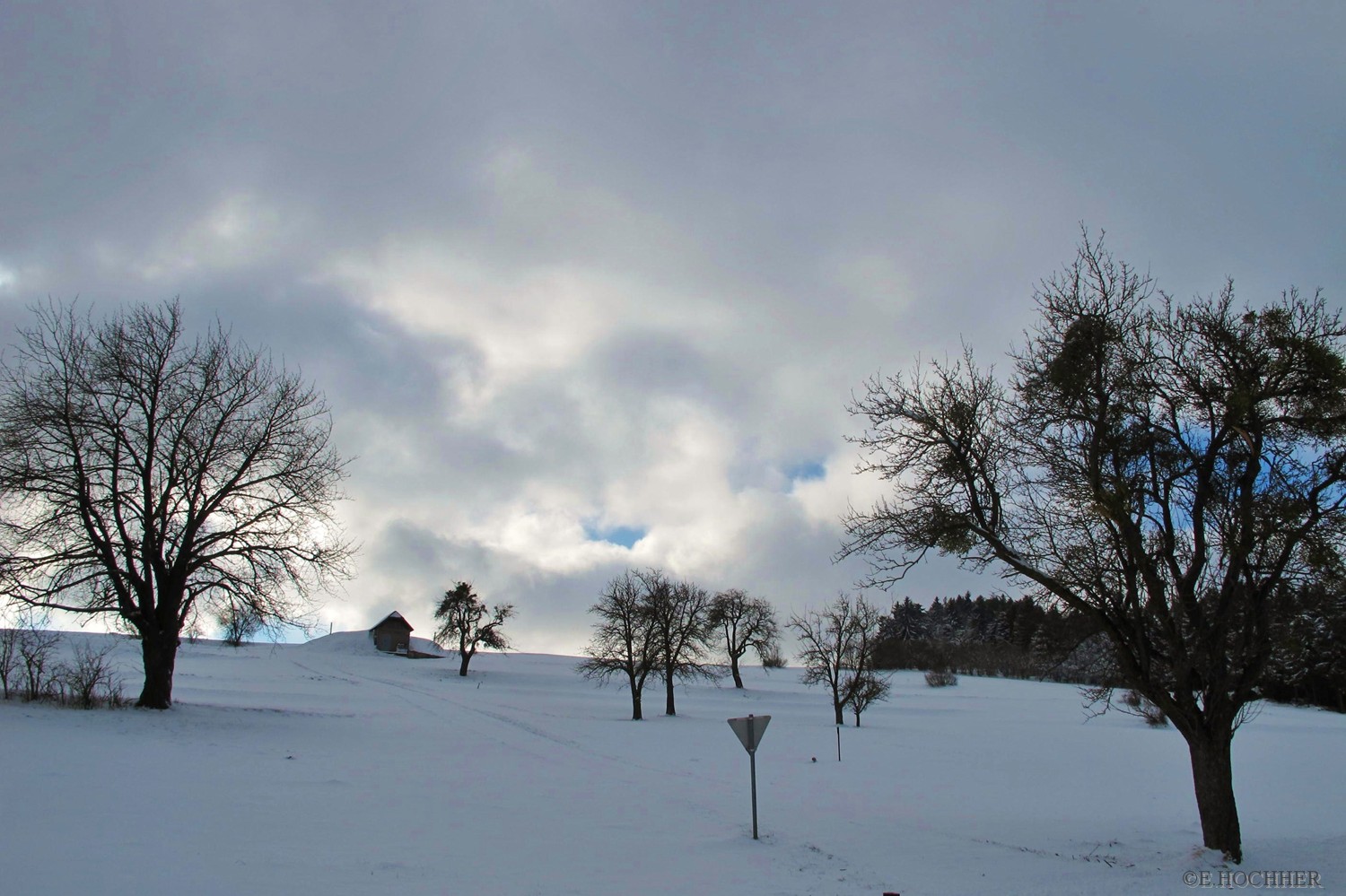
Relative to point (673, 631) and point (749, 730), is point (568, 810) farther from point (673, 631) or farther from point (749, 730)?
point (673, 631)

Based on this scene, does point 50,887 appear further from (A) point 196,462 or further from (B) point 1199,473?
(A) point 196,462

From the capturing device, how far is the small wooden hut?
95750mm

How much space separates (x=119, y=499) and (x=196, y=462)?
222cm

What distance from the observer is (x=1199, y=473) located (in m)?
11.9

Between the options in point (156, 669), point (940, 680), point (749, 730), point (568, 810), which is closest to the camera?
point (749, 730)

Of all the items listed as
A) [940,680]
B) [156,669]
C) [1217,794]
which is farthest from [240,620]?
[940,680]

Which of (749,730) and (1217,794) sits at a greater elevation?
(749,730)

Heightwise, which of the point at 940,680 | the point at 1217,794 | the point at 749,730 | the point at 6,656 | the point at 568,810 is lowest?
the point at 940,680

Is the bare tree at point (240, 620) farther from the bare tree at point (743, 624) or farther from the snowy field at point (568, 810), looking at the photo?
the bare tree at point (743, 624)

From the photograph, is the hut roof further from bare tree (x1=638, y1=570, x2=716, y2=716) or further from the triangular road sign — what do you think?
the triangular road sign

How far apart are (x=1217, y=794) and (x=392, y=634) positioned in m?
96.7

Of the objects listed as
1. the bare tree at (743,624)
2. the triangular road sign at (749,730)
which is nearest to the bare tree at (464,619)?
the bare tree at (743,624)

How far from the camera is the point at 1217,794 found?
11.8 meters

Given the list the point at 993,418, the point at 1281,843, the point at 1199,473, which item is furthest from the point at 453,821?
the point at 1281,843
